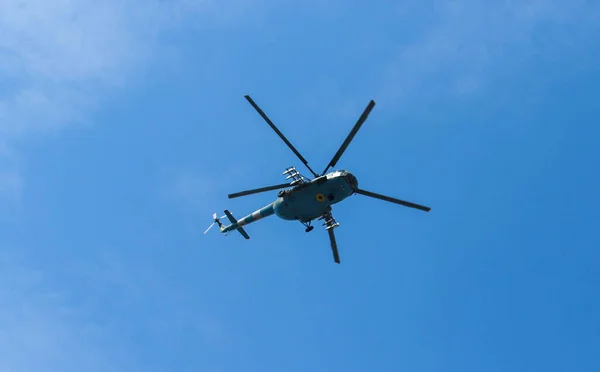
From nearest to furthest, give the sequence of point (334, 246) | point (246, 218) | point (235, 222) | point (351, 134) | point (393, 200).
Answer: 1. point (351, 134)
2. point (393, 200)
3. point (334, 246)
4. point (246, 218)
5. point (235, 222)

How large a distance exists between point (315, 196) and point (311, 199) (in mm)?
434

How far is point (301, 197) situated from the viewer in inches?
1441

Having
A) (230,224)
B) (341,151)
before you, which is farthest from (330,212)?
(230,224)

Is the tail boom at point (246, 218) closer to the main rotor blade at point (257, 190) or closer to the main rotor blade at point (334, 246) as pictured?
the main rotor blade at point (257, 190)

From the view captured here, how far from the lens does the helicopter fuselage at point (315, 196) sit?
35.3m

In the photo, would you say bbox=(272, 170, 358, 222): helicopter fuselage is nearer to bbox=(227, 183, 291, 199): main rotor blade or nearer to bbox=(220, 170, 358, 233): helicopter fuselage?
bbox=(220, 170, 358, 233): helicopter fuselage

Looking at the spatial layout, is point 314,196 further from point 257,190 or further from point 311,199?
point 257,190

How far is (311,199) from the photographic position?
36469mm

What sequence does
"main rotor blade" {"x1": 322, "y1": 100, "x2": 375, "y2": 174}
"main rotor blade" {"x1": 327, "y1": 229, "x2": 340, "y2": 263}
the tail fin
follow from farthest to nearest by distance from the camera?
1. the tail fin
2. "main rotor blade" {"x1": 327, "y1": 229, "x2": 340, "y2": 263}
3. "main rotor blade" {"x1": 322, "y1": 100, "x2": 375, "y2": 174}

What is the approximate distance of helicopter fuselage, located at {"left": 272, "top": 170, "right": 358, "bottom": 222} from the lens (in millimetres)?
35344

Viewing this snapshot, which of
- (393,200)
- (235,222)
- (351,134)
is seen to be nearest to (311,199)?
(393,200)

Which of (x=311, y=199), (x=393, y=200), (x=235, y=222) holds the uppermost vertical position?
(x=235, y=222)

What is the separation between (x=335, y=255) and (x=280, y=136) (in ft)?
33.6

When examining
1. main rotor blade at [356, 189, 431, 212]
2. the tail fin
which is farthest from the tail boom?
main rotor blade at [356, 189, 431, 212]
